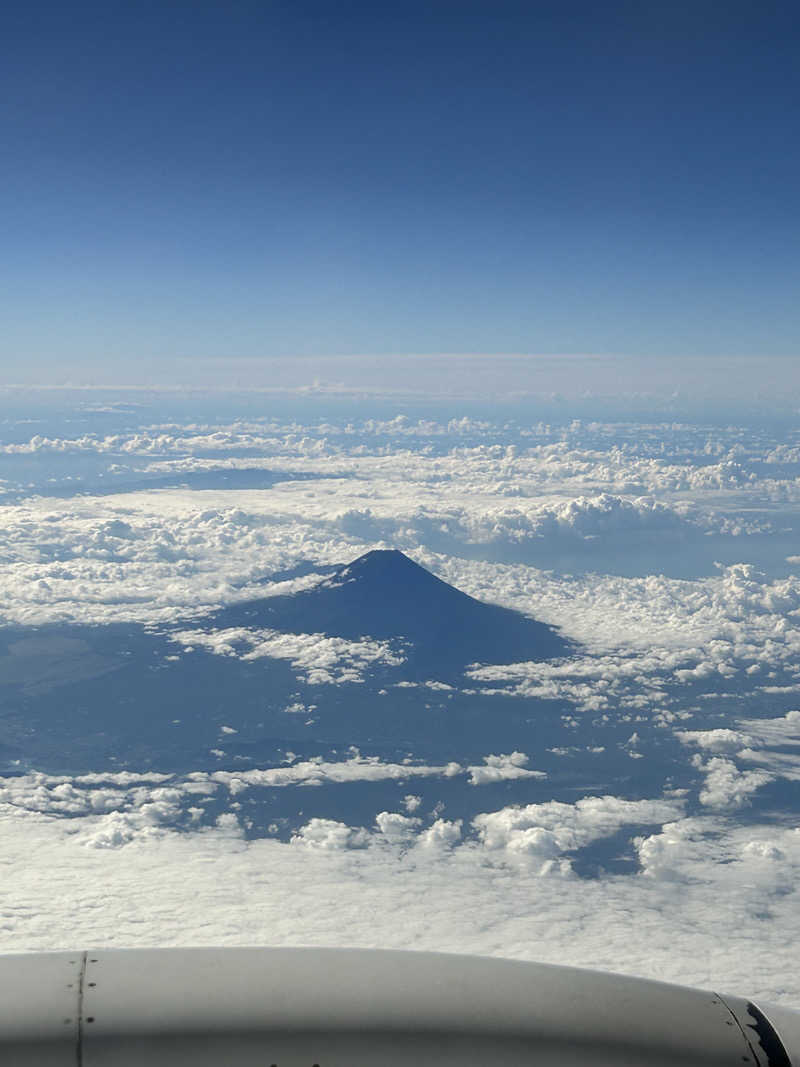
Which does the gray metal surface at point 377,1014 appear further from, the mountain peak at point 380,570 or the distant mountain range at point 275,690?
the mountain peak at point 380,570

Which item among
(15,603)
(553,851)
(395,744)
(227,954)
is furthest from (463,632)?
(227,954)

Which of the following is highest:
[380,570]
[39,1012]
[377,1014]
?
[39,1012]

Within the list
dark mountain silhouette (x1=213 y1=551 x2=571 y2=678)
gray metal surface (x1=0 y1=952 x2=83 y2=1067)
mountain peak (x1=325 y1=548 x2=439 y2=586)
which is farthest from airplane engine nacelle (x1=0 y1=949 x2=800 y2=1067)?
mountain peak (x1=325 y1=548 x2=439 y2=586)

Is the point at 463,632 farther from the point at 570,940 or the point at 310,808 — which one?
the point at 570,940

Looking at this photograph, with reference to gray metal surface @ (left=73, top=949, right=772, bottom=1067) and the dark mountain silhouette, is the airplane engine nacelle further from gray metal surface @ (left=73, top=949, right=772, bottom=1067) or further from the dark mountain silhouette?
the dark mountain silhouette

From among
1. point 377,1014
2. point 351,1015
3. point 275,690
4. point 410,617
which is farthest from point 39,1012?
point 410,617

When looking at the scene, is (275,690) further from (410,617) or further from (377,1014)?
(377,1014)
